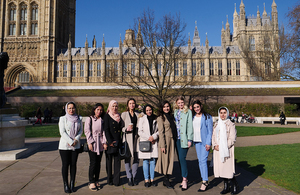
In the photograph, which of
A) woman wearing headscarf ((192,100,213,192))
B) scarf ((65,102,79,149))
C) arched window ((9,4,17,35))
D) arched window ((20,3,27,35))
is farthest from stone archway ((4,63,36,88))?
woman wearing headscarf ((192,100,213,192))

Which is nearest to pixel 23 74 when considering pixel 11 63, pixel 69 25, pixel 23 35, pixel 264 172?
pixel 11 63

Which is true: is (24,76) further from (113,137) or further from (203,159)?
(203,159)

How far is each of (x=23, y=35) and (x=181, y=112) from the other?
5403cm

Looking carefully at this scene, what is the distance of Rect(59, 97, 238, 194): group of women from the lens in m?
4.65

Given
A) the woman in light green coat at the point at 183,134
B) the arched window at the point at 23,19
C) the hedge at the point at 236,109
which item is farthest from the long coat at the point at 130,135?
the arched window at the point at 23,19

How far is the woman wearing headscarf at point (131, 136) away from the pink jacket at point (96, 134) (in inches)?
20.2

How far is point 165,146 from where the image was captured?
4992mm

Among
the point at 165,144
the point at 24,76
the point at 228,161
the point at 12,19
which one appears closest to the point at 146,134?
the point at 165,144

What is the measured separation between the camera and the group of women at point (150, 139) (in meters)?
4.65

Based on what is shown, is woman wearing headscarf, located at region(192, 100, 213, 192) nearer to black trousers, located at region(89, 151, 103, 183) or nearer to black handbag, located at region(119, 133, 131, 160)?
black handbag, located at region(119, 133, 131, 160)

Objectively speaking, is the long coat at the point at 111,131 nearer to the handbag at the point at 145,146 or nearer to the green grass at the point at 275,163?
the handbag at the point at 145,146

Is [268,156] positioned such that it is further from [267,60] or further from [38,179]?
[267,60]

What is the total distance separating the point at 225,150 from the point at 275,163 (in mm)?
3065

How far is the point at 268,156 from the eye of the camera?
7453 mm
